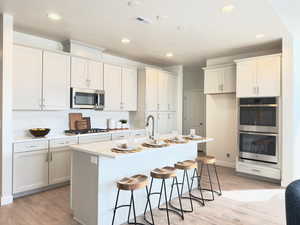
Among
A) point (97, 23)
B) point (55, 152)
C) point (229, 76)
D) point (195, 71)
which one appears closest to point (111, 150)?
point (55, 152)

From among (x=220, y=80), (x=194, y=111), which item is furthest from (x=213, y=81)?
(x=194, y=111)

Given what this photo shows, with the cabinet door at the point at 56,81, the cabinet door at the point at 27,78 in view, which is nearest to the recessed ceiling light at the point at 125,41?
the cabinet door at the point at 56,81

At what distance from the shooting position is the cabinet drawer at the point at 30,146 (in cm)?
329

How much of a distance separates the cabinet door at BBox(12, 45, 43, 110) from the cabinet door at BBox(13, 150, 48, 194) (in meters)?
0.83

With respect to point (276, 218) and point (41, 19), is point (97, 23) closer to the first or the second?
point (41, 19)

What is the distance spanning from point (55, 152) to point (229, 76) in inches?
169

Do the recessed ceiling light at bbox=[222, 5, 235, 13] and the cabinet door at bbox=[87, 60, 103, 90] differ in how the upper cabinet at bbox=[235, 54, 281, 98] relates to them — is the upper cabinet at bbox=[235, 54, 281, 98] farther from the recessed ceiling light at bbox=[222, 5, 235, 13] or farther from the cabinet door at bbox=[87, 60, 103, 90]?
the cabinet door at bbox=[87, 60, 103, 90]

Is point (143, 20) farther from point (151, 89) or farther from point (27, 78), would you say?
point (151, 89)

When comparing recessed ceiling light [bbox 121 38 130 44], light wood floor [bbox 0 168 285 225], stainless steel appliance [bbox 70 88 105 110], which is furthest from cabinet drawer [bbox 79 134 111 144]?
recessed ceiling light [bbox 121 38 130 44]

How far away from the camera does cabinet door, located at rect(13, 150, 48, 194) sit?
329 centimetres

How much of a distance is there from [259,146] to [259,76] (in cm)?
146

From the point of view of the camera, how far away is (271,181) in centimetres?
416

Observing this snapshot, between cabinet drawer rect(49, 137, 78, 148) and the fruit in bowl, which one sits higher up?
the fruit in bowl

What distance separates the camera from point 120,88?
522 cm
